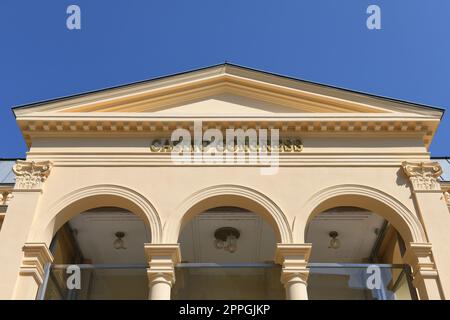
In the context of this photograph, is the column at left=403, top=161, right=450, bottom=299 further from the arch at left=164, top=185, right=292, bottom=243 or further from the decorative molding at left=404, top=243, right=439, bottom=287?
the arch at left=164, top=185, right=292, bottom=243

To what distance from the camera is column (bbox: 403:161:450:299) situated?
1093cm

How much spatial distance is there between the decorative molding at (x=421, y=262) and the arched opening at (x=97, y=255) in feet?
19.7

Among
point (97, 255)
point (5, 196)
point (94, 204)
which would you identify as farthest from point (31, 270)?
point (97, 255)

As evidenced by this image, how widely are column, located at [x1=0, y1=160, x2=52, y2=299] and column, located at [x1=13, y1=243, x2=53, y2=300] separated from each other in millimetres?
21

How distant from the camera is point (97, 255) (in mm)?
16250

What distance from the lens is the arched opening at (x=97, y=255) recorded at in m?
12.4

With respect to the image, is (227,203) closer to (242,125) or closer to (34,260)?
(242,125)

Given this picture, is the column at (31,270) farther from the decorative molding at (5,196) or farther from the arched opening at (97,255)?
the decorative molding at (5,196)

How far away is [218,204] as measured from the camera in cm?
1237

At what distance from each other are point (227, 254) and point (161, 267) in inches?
203

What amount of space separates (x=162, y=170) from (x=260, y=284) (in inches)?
152

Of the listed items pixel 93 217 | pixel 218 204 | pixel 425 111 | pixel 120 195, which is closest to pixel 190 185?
pixel 218 204
